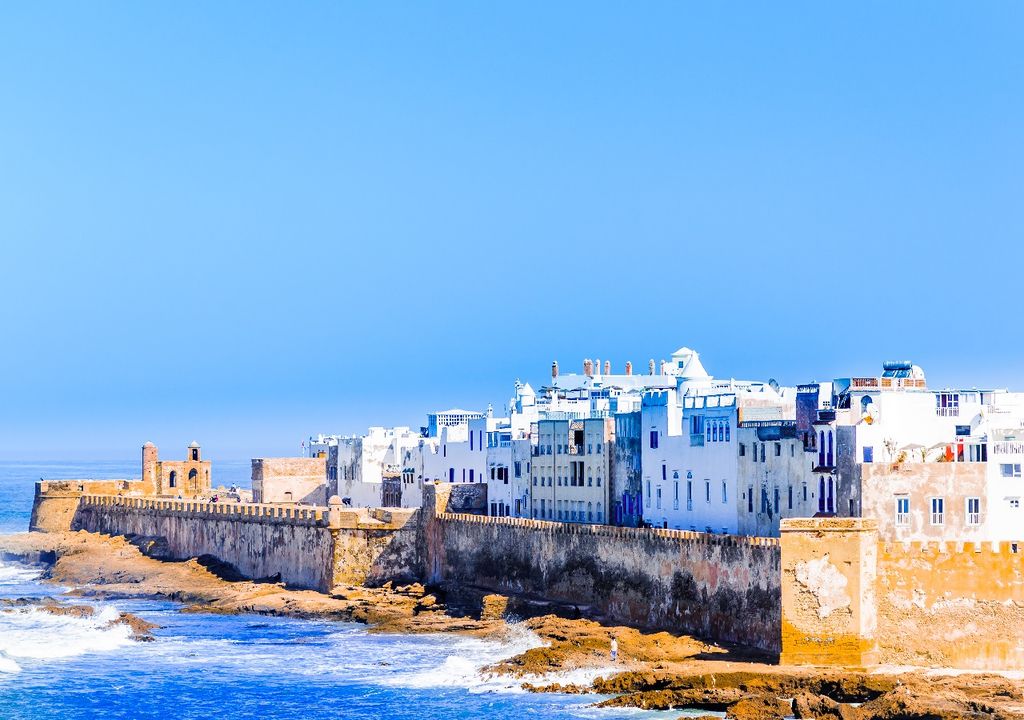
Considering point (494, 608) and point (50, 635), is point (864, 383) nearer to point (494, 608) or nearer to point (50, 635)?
point (494, 608)

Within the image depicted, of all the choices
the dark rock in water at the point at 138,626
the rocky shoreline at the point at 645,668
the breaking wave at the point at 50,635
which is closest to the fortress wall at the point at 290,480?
the rocky shoreline at the point at 645,668

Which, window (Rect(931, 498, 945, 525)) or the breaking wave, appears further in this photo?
the breaking wave

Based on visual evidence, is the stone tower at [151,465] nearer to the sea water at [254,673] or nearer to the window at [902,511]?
the sea water at [254,673]

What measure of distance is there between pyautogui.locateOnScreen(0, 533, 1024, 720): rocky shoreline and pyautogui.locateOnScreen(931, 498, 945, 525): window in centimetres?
511

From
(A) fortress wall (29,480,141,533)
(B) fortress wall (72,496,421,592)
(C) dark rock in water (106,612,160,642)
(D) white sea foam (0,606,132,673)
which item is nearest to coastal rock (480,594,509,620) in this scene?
(B) fortress wall (72,496,421,592)

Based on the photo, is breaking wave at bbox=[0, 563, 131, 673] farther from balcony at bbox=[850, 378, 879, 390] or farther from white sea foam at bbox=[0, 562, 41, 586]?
balcony at bbox=[850, 378, 879, 390]

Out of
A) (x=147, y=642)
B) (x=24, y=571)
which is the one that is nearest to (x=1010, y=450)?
(x=147, y=642)

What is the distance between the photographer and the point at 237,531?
84.4 metres

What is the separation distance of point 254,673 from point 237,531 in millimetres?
28195

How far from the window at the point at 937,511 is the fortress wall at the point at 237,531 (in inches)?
1165

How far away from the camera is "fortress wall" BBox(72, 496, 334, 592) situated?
76688mm

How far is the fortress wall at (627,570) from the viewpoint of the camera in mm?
53875

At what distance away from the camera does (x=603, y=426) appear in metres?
71.9

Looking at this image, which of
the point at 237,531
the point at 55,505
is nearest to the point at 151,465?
the point at 55,505
